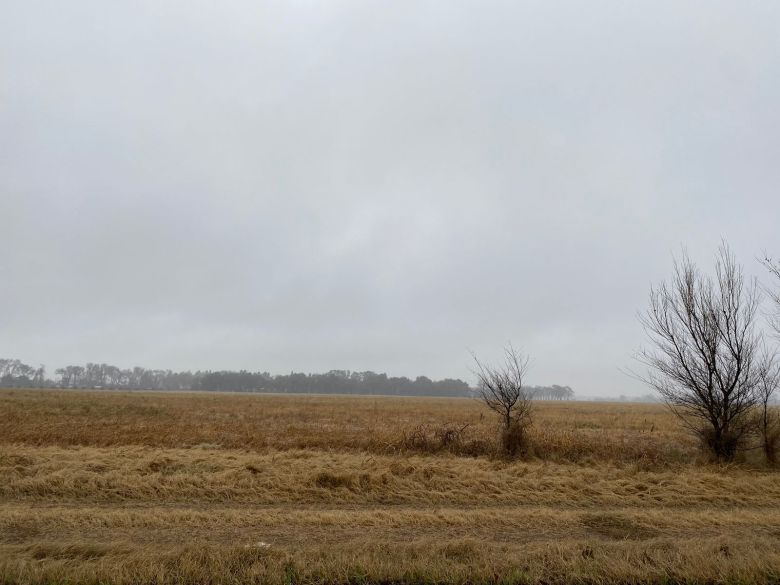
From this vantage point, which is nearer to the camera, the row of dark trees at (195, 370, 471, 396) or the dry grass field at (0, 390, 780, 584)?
the dry grass field at (0, 390, 780, 584)

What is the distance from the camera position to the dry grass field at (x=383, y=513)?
566cm

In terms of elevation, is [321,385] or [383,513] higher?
[383,513]

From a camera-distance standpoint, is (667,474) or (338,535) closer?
(338,535)

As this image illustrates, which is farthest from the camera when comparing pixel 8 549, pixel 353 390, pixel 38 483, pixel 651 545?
pixel 353 390

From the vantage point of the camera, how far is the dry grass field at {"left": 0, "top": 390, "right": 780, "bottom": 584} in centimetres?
566

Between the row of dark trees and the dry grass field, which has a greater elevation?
the dry grass field

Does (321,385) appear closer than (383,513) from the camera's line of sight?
No

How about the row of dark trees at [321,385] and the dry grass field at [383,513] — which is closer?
the dry grass field at [383,513]

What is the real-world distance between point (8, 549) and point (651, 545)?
8863 mm

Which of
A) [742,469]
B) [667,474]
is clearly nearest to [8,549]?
[667,474]

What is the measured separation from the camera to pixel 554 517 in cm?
855

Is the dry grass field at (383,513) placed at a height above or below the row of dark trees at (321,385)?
above

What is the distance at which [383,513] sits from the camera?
28.2ft

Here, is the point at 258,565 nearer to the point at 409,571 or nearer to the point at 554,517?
the point at 409,571
